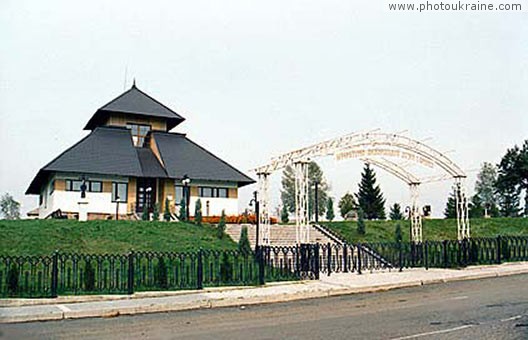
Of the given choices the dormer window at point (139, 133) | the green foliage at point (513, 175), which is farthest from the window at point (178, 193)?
the green foliage at point (513, 175)

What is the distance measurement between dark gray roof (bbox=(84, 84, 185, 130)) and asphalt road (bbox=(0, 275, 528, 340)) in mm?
34586

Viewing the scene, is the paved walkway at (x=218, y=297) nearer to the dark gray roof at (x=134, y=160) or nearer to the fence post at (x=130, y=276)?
the fence post at (x=130, y=276)

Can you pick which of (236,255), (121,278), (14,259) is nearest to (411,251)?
(236,255)

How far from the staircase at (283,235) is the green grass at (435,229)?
1091mm

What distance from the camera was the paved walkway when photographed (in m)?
12.6

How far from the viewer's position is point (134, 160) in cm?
4225

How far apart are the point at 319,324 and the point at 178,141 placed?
38.2 metres

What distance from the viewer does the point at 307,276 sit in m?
18.1

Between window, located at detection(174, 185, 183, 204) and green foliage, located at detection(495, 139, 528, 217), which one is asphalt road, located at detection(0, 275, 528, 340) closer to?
window, located at detection(174, 185, 183, 204)

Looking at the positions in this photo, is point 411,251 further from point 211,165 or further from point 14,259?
point 211,165

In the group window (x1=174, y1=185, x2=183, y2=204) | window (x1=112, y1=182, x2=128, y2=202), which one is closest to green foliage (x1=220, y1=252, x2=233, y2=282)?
window (x1=112, y1=182, x2=128, y2=202)

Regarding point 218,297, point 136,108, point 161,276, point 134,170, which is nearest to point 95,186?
point 134,170

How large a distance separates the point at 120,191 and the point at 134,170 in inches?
73.7

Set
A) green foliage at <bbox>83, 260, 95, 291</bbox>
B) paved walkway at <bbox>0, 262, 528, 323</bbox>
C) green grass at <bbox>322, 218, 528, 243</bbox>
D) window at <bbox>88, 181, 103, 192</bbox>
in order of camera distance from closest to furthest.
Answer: paved walkway at <bbox>0, 262, 528, 323</bbox>
green foliage at <bbox>83, 260, 95, 291</bbox>
green grass at <bbox>322, 218, 528, 243</bbox>
window at <bbox>88, 181, 103, 192</bbox>
